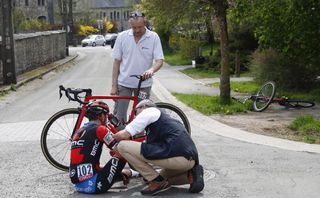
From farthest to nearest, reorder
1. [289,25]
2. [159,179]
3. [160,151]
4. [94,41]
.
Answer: [94,41]
[289,25]
[159,179]
[160,151]

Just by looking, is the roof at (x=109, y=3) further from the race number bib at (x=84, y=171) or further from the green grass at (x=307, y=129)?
the race number bib at (x=84, y=171)

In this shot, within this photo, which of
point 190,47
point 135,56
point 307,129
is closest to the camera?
point 135,56

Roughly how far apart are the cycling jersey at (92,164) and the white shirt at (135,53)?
4.27 ft

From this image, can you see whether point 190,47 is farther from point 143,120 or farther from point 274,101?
point 143,120

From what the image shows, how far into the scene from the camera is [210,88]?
60.3 ft

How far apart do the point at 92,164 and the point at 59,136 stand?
1255 mm

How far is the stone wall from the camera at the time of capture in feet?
80.0

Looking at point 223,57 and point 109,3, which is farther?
point 109,3

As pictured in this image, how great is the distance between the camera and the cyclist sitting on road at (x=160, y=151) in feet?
18.5

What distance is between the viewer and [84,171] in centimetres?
579

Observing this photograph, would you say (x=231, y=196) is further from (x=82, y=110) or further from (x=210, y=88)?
(x=210, y=88)

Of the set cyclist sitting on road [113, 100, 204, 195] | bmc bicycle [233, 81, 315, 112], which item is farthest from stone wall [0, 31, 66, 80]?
cyclist sitting on road [113, 100, 204, 195]

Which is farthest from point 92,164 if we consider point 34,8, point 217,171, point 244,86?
point 34,8

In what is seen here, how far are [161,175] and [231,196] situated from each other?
0.73 m
